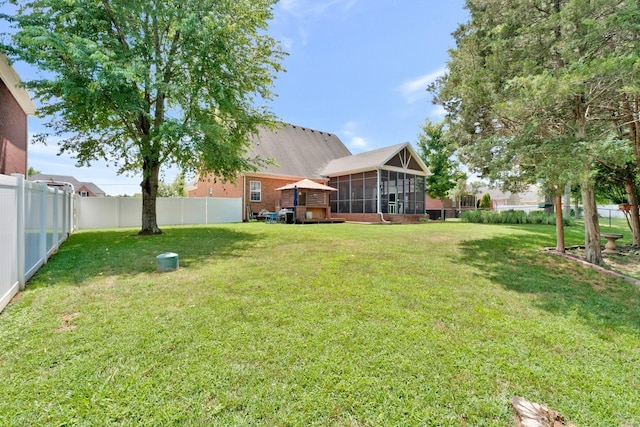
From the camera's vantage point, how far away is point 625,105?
695 centimetres

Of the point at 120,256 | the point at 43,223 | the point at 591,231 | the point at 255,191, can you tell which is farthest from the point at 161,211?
the point at 591,231

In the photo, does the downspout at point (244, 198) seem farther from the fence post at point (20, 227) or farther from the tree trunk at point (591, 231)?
the tree trunk at point (591, 231)

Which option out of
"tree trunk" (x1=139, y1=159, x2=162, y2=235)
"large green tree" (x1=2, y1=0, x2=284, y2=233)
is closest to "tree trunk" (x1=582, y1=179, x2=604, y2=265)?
"large green tree" (x1=2, y1=0, x2=284, y2=233)

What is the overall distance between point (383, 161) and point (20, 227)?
16.9 m

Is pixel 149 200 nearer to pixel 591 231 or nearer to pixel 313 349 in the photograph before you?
→ pixel 313 349

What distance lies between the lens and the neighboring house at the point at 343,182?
18641 millimetres

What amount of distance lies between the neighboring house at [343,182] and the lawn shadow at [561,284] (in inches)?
444

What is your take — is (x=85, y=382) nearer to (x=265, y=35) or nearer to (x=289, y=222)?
(x=265, y=35)

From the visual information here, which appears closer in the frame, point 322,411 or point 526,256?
point 322,411

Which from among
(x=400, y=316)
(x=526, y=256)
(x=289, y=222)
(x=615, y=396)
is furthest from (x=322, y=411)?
(x=289, y=222)

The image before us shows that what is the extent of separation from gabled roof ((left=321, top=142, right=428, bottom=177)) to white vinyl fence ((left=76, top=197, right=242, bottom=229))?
790cm

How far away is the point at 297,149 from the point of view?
23047 millimetres

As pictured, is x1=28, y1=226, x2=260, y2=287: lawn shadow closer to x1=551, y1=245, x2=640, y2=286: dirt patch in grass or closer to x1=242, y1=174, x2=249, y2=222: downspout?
x1=551, y1=245, x2=640, y2=286: dirt patch in grass

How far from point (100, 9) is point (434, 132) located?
23.2 meters
